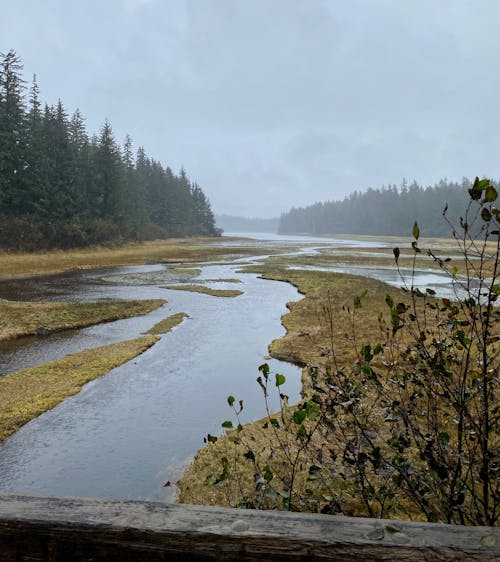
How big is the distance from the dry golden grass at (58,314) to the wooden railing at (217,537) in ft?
58.5

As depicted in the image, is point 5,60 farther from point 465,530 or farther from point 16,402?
point 465,530

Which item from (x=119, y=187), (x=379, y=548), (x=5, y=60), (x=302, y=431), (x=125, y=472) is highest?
(x=5, y=60)

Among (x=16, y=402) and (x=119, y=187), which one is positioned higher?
(x=119, y=187)

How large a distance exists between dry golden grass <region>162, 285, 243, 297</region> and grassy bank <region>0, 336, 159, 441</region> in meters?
12.7

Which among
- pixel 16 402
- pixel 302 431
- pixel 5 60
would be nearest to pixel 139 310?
pixel 16 402

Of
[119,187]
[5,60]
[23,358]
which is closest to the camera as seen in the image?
[23,358]

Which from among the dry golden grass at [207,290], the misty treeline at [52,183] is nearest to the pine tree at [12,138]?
the misty treeline at [52,183]

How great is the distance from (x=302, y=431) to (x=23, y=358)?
563 inches

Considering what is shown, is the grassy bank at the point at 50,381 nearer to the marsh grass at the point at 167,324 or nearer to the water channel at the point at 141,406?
the water channel at the point at 141,406

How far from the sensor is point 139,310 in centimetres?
2325

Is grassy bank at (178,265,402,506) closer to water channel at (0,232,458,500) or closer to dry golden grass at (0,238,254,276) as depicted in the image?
water channel at (0,232,458,500)

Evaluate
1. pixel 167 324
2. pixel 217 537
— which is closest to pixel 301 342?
pixel 167 324

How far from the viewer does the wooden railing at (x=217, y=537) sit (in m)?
1.73

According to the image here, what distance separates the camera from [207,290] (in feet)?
99.9
